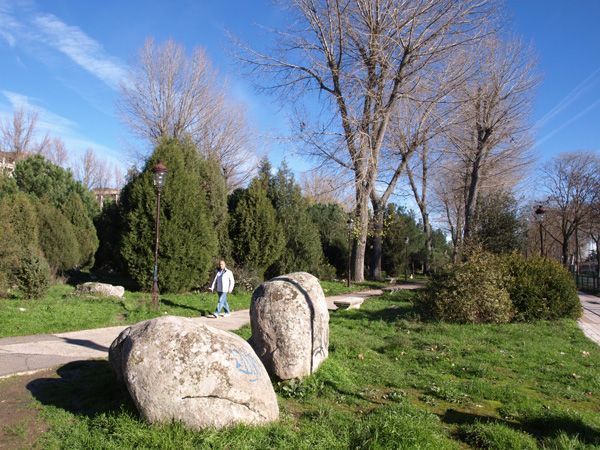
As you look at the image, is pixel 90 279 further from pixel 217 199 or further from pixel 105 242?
pixel 217 199

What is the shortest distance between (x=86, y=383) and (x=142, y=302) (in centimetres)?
702

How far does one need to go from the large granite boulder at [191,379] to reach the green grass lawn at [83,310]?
234 inches

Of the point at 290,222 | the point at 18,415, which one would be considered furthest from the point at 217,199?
the point at 18,415

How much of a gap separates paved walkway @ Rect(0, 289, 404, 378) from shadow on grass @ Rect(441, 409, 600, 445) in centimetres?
373

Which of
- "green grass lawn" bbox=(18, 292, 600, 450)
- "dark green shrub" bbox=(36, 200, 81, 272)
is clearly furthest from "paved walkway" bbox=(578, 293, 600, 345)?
"dark green shrub" bbox=(36, 200, 81, 272)

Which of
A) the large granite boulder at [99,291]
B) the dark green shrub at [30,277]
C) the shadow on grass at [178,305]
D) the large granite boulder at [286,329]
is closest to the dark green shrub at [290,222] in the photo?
the shadow on grass at [178,305]

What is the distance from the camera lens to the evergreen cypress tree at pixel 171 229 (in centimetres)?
1480

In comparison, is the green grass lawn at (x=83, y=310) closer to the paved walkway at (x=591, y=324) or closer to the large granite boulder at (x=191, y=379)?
the large granite boulder at (x=191, y=379)

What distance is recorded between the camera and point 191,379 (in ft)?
14.4

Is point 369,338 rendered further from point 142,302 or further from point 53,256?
point 53,256

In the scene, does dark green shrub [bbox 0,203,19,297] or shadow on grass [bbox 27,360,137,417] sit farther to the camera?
dark green shrub [bbox 0,203,19,297]

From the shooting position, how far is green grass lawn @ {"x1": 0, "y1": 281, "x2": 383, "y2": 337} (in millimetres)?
9688

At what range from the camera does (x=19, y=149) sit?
4500cm

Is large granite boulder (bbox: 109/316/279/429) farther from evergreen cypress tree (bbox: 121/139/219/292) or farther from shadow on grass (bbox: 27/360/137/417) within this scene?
evergreen cypress tree (bbox: 121/139/219/292)
